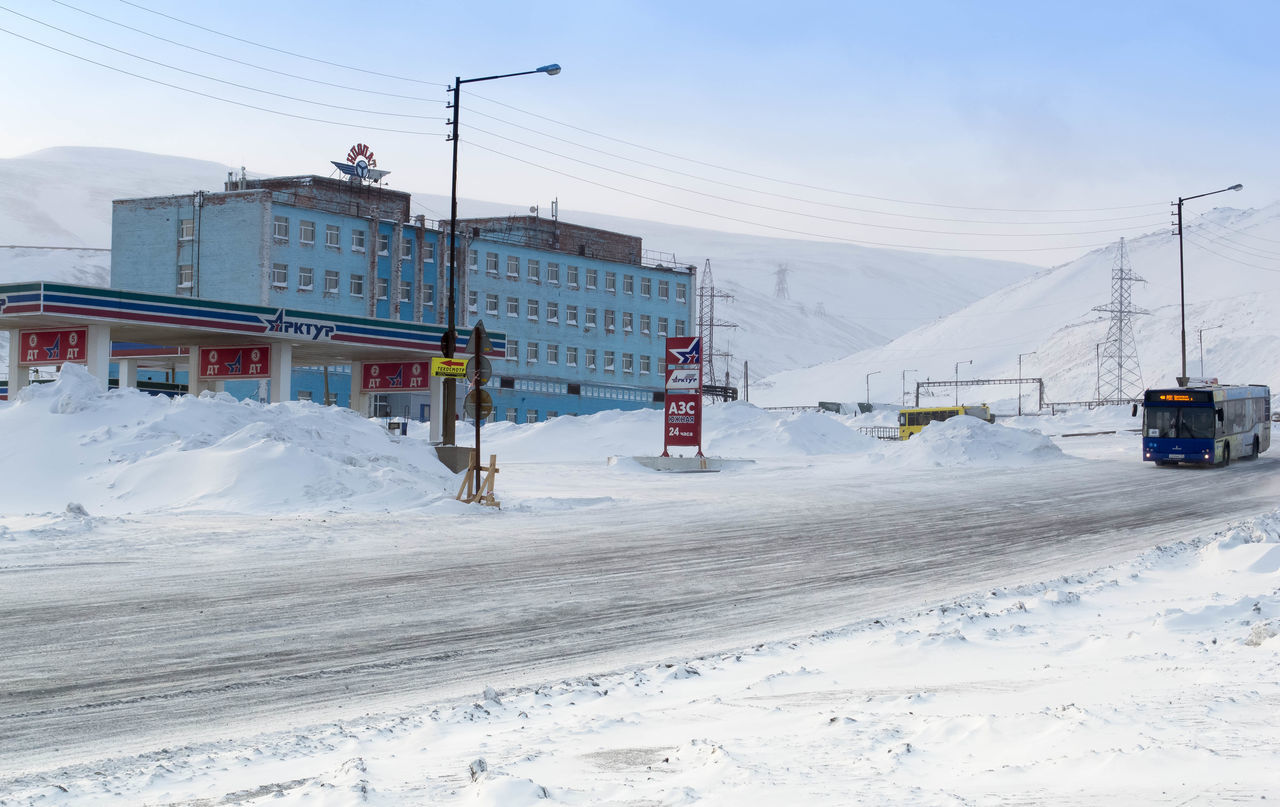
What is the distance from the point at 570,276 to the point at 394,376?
141 feet

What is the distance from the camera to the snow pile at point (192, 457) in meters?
21.0

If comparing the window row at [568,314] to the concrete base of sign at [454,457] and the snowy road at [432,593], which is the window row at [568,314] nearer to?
the concrete base of sign at [454,457]

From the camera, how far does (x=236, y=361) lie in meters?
48.9

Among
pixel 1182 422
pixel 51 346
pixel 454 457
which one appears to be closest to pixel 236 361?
pixel 51 346

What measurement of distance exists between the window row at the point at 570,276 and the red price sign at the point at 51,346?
4741 cm

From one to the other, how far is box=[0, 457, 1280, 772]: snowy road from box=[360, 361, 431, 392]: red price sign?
29.6 meters

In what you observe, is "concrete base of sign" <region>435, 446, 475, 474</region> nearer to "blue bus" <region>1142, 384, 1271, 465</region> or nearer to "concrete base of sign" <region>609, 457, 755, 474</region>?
"concrete base of sign" <region>609, 457, 755, 474</region>

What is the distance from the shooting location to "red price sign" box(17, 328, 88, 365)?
41625 mm

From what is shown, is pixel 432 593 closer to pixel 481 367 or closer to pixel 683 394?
pixel 481 367

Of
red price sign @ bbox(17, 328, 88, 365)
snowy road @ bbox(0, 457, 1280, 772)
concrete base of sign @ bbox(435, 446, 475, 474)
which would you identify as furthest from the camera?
red price sign @ bbox(17, 328, 88, 365)

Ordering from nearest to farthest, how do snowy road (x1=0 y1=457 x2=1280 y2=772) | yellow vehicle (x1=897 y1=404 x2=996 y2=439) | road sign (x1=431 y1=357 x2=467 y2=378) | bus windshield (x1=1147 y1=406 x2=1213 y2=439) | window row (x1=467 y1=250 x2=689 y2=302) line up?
snowy road (x1=0 y1=457 x2=1280 y2=772), road sign (x1=431 y1=357 x2=467 y2=378), bus windshield (x1=1147 y1=406 x2=1213 y2=439), yellow vehicle (x1=897 y1=404 x2=996 y2=439), window row (x1=467 y1=250 x2=689 y2=302)

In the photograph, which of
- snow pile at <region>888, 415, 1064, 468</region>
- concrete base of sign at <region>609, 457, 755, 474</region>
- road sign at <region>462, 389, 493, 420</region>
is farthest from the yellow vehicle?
road sign at <region>462, 389, 493, 420</region>

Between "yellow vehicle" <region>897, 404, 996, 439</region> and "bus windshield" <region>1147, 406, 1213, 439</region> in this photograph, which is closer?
"bus windshield" <region>1147, 406, 1213, 439</region>

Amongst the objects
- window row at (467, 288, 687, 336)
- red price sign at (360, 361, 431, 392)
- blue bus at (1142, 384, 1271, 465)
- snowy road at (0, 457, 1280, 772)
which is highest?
window row at (467, 288, 687, 336)
